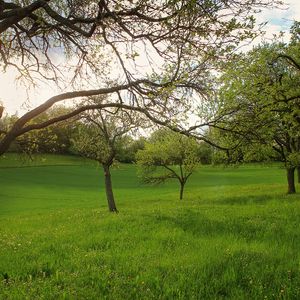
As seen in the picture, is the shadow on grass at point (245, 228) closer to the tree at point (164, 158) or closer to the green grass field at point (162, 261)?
the green grass field at point (162, 261)

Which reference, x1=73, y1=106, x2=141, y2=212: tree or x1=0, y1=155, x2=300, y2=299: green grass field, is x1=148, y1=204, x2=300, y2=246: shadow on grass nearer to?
x1=0, y1=155, x2=300, y2=299: green grass field

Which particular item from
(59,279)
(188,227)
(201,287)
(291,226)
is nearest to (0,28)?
(59,279)

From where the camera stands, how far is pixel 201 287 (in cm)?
662

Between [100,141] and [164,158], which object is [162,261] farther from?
[164,158]

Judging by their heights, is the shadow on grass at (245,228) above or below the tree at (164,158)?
below

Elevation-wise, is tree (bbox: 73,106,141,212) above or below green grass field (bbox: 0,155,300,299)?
Result: above

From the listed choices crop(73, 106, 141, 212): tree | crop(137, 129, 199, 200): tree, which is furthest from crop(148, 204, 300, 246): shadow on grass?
crop(137, 129, 199, 200): tree

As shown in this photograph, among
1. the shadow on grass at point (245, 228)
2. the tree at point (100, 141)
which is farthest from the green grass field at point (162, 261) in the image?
the tree at point (100, 141)

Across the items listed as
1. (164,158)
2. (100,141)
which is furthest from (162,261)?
(164,158)

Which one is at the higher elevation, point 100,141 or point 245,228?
point 100,141

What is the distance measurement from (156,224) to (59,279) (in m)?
7.00

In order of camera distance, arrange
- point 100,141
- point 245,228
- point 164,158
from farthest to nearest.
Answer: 1. point 164,158
2. point 100,141
3. point 245,228

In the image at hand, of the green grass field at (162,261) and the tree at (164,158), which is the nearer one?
the green grass field at (162,261)

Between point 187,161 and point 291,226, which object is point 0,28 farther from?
point 187,161
